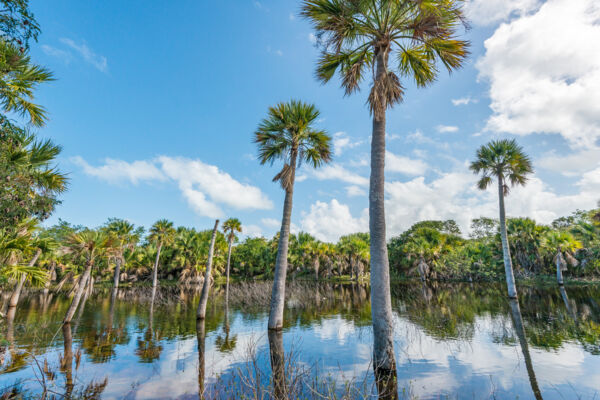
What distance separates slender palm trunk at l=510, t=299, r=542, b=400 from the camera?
5504mm

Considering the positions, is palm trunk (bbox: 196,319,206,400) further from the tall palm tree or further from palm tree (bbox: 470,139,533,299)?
palm tree (bbox: 470,139,533,299)

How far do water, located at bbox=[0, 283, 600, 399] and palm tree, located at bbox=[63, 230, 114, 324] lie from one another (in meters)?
1.55

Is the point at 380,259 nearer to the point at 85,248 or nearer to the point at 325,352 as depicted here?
the point at 325,352

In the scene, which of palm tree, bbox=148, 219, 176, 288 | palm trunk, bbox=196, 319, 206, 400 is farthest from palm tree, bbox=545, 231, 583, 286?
palm tree, bbox=148, 219, 176, 288

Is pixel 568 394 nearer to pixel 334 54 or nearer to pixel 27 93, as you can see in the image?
pixel 334 54

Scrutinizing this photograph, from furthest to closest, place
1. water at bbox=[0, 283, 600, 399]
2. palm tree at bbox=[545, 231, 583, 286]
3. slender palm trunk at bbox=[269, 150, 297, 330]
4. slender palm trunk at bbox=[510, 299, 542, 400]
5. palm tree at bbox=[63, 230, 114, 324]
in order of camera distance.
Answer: palm tree at bbox=[545, 231, 583, 286]
palm tree at bbox=[63, 230, 114, 324]
slender palm trunk at bbox=[269, 150, 297, 330]
water at bbox=[0, 283, 600, 399]
slender palm trunk at bbox=[510, 299, 542, 400]

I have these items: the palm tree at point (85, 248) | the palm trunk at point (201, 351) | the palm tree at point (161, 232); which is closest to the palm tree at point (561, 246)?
the palm trunk at point (201, 351)

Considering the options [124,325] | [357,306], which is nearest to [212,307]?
[124,325]

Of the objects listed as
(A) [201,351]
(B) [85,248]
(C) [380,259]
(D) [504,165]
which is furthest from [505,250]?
(B) [85,248]

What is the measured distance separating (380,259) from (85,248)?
13.0 meters

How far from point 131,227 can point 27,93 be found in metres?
25.3

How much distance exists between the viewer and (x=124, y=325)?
12.5 meters

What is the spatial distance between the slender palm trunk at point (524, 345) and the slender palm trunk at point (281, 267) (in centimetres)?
755

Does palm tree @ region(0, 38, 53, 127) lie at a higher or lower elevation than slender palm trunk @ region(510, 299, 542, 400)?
higher
